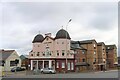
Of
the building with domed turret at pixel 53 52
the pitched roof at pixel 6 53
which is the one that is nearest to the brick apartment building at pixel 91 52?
the building with domed turret at pixel 53 52

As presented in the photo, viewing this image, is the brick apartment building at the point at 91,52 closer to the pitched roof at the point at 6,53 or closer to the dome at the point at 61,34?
the dome at the point at 61,34

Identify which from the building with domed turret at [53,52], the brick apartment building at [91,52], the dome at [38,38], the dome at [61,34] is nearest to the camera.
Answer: the building with domed turret at [53,52]

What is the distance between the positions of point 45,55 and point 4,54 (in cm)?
1572

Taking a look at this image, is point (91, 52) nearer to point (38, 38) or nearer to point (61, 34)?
point (61, 34)

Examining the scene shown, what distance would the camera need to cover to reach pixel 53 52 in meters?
64.2

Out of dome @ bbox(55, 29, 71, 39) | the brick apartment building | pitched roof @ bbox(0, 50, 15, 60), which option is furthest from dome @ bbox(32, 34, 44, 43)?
the brick apartment building

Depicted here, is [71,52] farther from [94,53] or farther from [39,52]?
[94,53]

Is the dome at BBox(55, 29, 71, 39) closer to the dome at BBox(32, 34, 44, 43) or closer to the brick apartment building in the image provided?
the dome at BBox(32, 34, 44, 43)

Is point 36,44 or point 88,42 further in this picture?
point 88,42

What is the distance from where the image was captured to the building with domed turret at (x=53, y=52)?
203 feet

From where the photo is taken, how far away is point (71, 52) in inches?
2485

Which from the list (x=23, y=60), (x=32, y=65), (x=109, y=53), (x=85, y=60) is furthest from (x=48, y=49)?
(x=109, y=53)

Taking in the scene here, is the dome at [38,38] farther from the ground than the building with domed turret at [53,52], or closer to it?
farther from the ground

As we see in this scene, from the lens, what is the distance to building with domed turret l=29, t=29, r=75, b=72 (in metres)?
61.9
